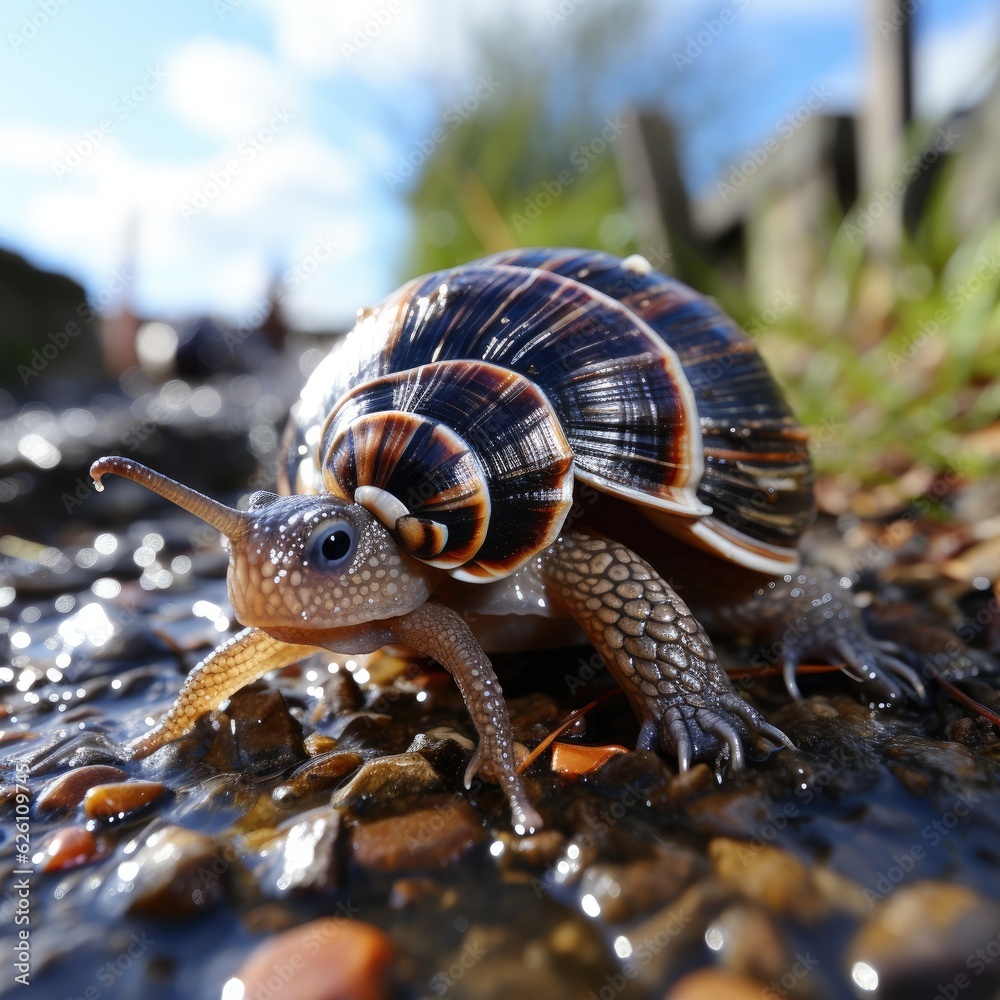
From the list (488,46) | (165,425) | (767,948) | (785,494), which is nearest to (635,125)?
(488,46)

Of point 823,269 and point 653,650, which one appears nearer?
point 653,650

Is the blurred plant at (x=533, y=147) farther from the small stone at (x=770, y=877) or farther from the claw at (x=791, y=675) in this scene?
the small stone at (x=770, y=877)

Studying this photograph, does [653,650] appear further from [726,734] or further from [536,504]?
[536,504]

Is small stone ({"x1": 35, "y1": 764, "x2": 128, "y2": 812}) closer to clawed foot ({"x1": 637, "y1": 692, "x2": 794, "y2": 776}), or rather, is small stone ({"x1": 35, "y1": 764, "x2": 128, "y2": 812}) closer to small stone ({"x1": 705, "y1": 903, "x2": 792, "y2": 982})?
clawed foot ({"x1": 637, "y1": 692, "x2": 794, "y2": 776})

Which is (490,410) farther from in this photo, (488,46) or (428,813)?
(488,46)

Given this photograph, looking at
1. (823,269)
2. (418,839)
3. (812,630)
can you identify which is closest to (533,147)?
(823,269)

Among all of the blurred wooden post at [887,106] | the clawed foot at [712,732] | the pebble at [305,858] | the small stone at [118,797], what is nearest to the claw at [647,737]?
the clawed foot at [712,732]

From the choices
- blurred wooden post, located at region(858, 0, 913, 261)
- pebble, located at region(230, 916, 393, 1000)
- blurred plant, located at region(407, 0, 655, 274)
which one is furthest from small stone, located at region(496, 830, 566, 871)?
blurred plant, located at region(407, 0, 655, 274)

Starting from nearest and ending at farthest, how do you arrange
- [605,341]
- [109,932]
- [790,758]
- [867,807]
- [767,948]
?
[767,948], [109,932], [867,807], [790,758], [605,341]
